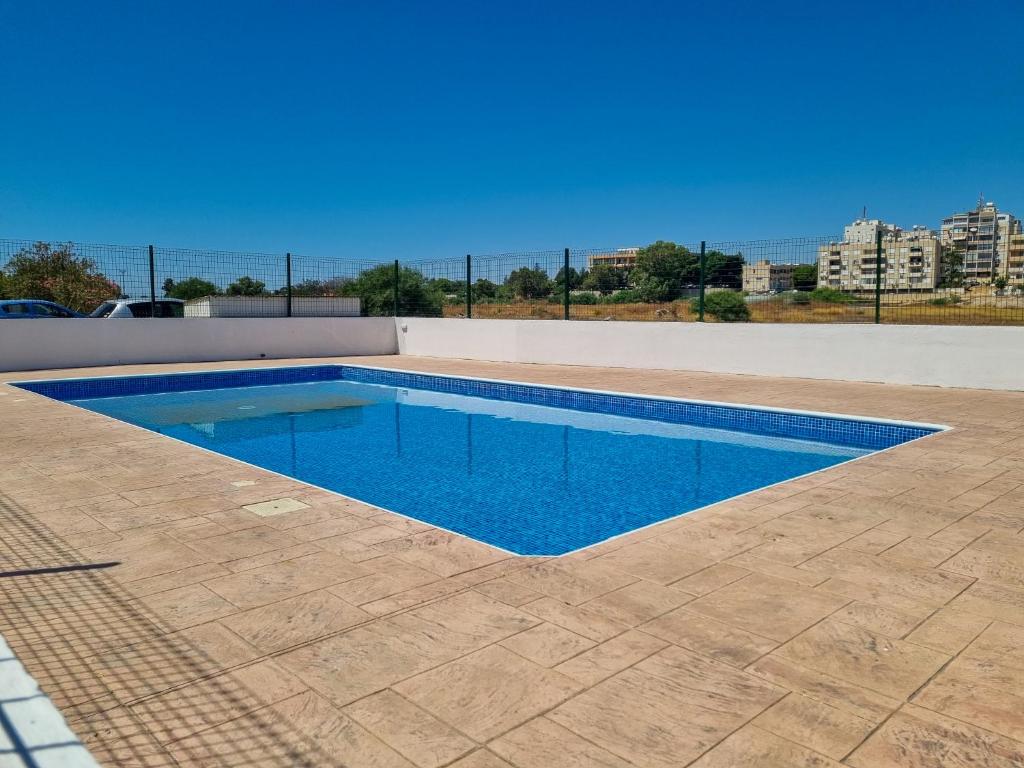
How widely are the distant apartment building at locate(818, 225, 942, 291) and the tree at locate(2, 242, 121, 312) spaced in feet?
A: 42.4

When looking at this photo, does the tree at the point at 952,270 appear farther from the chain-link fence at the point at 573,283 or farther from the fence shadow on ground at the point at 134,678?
the fence shadow on ground at the point at 134,678

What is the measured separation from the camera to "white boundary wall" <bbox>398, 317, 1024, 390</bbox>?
961 centimetres

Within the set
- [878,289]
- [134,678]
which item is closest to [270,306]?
[878,289]

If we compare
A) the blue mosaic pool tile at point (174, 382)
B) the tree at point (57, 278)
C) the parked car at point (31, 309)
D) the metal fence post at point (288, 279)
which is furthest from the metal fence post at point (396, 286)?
the parked car at point (31, 309)

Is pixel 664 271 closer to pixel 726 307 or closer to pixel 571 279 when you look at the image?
pixel 726 307

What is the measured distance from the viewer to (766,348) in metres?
11.5

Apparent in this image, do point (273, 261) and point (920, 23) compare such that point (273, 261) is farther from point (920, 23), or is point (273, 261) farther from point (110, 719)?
point (920, 23)

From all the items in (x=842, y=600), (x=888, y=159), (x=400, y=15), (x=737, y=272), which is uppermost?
(x=400, y=15)

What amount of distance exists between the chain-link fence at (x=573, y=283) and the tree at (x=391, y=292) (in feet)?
0.10

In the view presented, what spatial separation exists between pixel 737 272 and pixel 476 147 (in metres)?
24.7

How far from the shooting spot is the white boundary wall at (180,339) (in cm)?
1259

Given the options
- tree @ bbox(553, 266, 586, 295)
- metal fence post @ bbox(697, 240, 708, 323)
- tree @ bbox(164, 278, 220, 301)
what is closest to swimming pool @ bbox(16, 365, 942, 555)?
tree @ bbox(164, 278, 220, 301)

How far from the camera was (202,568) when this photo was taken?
3.16 metres

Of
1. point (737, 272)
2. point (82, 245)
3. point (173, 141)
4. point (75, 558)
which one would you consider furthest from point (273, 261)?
point (173, 141)
